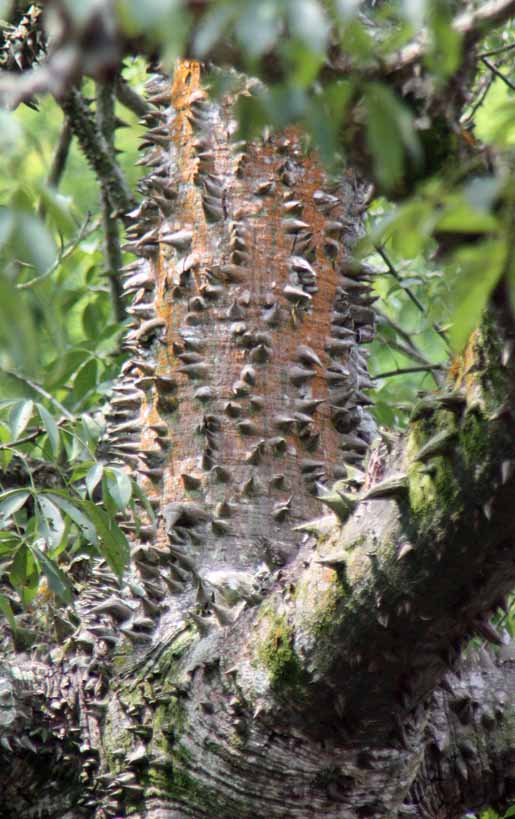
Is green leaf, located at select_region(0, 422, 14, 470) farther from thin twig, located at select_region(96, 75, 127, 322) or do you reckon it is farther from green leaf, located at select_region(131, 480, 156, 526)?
thin twig, located at select_region(96, 75, 127, 322)

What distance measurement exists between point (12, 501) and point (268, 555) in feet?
1.20

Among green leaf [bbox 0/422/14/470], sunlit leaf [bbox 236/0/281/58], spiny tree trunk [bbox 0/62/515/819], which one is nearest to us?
sunlit leaf [bbox 236/0/281/58]

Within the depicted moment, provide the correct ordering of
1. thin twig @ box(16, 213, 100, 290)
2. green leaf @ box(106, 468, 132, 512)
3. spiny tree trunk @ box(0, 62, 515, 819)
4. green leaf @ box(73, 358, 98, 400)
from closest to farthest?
1. thin twig @ box(16, 213, 100, 290)
2. spiny tree trunk @ box(0, 62, 515, 819)
3. green leaf @ box(106, 468, 132, 512)
4. green leaf @ box(73, 358, 98, 400)

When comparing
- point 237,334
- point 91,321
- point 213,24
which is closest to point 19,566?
point 237,334

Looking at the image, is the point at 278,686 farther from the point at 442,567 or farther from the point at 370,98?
the point at 370,98

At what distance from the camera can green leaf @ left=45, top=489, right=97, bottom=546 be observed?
1.44 metres

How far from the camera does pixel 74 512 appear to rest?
1445 mm

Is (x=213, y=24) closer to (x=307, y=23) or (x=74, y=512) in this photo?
(x=307, y=23)

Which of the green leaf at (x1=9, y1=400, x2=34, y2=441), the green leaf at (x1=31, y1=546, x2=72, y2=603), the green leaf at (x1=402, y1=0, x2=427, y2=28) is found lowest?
the green leaf at (x1=402, y1=0, x2=427, y2=28)

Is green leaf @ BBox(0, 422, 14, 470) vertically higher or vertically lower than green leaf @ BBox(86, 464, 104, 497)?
higher

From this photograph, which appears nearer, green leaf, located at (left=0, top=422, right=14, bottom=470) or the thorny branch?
green leaf, located at (left=0, top=422, right=14, bottom=470)

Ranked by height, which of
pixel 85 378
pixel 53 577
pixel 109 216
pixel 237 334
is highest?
pixel 109 216

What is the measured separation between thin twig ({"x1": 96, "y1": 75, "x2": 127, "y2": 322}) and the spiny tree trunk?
82 cm

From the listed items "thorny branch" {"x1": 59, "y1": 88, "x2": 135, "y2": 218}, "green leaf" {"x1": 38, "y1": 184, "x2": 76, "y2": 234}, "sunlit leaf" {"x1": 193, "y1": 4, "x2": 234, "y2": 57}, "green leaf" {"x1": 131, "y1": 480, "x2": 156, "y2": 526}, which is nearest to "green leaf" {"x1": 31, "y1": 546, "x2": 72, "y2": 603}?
"green leaf" {"x1": 131, "y1": 480, "x2": 156, "y2": 526}
